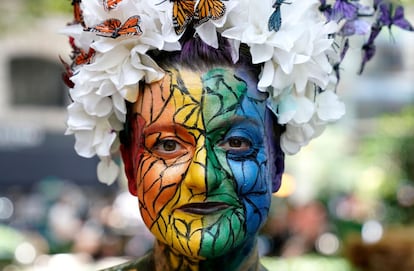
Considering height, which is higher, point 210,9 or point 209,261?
point 210,9

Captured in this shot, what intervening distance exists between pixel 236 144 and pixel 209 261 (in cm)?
40

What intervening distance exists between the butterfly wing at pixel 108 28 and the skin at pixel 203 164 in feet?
0.70

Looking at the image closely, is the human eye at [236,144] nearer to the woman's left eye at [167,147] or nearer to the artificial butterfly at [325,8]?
the woman's left eye at [167,147]

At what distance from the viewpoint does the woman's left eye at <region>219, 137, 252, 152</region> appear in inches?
112

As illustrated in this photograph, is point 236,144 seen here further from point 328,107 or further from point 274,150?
point 328,107

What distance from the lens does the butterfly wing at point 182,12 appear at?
282 cm

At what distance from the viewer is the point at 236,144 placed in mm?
2863

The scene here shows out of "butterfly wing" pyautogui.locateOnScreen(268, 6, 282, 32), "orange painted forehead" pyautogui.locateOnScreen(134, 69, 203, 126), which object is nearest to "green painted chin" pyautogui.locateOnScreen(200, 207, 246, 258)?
"orange painted forehead" pyautogui.locateOnScreen(134, 69, 203, 126)

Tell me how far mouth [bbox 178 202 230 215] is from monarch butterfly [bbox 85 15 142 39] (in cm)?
57

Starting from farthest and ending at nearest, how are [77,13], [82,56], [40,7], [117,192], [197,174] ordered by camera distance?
[117,192] < [40,7] < [77,13] < [82,56] < [197,174]

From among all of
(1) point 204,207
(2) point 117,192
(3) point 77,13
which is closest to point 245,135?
(1) point 204,207

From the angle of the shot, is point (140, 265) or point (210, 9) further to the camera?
point (140, 265)

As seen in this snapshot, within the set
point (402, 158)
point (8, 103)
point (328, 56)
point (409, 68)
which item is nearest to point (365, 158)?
point (402, 158)

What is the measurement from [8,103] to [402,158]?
51.9ft
